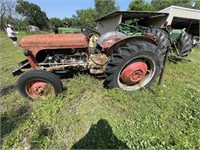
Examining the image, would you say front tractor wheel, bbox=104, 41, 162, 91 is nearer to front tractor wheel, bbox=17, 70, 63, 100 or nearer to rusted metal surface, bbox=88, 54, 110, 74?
rusted metal surface, bbox=88, 54, 110, 74

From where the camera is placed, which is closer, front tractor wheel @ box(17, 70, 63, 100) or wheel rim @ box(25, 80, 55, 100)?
front tractor wheel @ box(17, 70, 63, 100)

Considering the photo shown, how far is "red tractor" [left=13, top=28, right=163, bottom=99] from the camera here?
2.30 meters

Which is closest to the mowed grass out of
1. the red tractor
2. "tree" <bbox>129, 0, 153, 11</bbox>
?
the red tractor

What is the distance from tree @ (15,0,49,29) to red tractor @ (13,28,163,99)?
42.8 m

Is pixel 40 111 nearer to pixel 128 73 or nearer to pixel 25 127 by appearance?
pixel 25 127

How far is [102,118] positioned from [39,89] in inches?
46.3

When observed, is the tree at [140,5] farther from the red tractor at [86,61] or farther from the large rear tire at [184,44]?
the red tractor at [86,61]

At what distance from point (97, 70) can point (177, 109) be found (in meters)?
1.53

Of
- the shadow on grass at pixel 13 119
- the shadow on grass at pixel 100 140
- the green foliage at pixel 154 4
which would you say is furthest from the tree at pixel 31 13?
the shadow on grass at pixel 100 140

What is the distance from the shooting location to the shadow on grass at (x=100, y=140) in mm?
1662

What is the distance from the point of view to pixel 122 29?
5.75 meters

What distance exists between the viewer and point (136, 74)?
259 cm

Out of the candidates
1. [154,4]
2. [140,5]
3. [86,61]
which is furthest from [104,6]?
[86,61]

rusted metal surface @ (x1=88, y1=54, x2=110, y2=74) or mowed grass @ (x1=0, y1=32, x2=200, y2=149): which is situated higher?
rusted metal surface @ (x1=88, y1=54, x2=110, y2=74)
